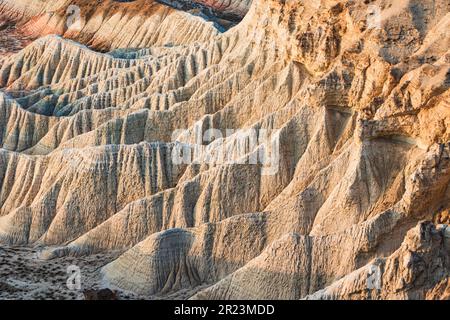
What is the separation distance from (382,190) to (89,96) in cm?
2139

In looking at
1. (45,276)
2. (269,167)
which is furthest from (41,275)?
(269,167)

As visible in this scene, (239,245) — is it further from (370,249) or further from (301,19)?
(301,19)

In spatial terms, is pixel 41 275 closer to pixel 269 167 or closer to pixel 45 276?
pixel 45 276

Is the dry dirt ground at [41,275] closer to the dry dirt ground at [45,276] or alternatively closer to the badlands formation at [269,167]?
the dry dirt ground at [45,276]

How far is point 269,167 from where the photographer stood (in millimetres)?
32344

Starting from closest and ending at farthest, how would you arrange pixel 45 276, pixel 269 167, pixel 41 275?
pixel 45 276, pixel 41 275, pixel 269 167

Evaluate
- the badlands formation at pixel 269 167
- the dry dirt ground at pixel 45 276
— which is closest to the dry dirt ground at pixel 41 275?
the dry dirt ground at pixel 45 276

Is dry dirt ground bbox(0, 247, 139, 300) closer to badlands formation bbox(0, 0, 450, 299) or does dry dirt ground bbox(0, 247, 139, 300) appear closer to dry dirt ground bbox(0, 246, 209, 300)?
dry dirt ground bbox(0, 246, 209, 300)

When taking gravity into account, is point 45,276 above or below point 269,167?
below

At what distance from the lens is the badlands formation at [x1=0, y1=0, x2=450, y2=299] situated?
86.2 feet
